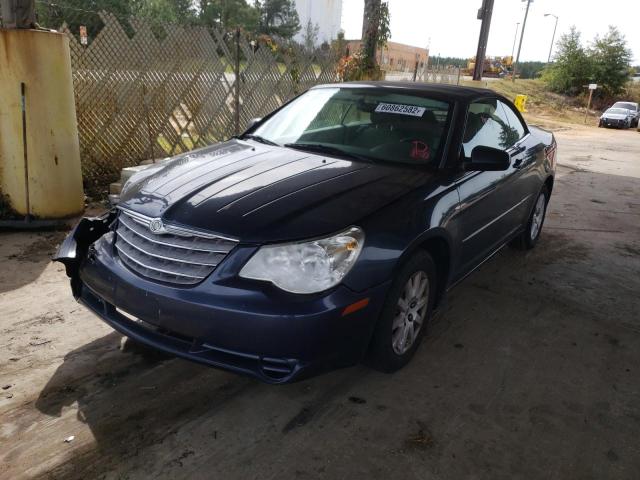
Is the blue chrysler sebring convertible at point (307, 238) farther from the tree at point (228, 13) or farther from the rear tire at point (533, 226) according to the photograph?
the tree at point (228, 13)

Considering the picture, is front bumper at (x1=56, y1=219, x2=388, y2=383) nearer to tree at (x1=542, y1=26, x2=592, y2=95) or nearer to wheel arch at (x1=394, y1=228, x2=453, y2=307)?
wheel arch at (x1=394, y1=228, x2=453, y2=307)

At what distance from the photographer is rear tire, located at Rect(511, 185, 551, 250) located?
517 centimetres

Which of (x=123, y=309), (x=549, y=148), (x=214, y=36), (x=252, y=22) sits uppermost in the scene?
(x=252, y=22)

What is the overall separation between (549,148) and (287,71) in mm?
5218

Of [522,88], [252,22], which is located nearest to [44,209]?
[522,88]

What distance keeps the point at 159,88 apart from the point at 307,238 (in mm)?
5518

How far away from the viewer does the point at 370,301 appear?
2496 millimetres

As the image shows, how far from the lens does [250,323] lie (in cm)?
226

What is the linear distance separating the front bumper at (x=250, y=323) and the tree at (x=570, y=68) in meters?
44.2

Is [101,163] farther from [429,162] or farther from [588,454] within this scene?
[588,454]

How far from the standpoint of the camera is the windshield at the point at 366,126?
11.2 feet

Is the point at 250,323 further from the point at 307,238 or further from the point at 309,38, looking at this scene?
the point at 309,38

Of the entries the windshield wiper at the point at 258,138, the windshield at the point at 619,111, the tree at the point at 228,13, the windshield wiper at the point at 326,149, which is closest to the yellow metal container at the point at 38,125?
the windshield wiper at the point at 258,138

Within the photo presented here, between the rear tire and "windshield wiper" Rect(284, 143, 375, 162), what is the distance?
2438mm
